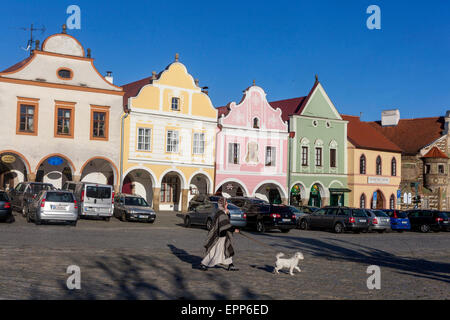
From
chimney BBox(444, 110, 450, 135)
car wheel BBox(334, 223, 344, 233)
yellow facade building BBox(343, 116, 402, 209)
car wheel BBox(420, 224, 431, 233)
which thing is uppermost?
chimney BBox(444, 110, 450, 135)

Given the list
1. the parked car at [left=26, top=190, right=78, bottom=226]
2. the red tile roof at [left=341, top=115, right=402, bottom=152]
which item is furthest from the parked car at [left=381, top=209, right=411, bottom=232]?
the parked car at [left=26, top=190, right=78, bottom=226]

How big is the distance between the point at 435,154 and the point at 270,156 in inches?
902

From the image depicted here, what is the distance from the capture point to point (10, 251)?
16.2 metres

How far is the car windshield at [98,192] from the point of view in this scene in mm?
30094

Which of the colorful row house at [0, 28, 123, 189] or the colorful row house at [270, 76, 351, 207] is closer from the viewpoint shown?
the colorful row house at [0, 28, 123, 189]

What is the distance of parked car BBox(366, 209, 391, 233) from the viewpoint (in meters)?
33.6

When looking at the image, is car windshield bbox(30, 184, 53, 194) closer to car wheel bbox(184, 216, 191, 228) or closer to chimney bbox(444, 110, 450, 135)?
car wheel bbox(184, 216, 191, 228)

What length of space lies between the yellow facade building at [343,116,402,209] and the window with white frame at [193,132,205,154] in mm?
16016

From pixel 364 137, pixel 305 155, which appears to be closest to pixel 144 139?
pixel 305 155

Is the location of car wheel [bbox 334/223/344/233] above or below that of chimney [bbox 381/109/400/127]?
below

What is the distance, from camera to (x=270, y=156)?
159 ft

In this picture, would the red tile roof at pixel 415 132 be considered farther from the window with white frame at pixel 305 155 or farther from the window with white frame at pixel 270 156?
the window with white frame at pixel 270 156
